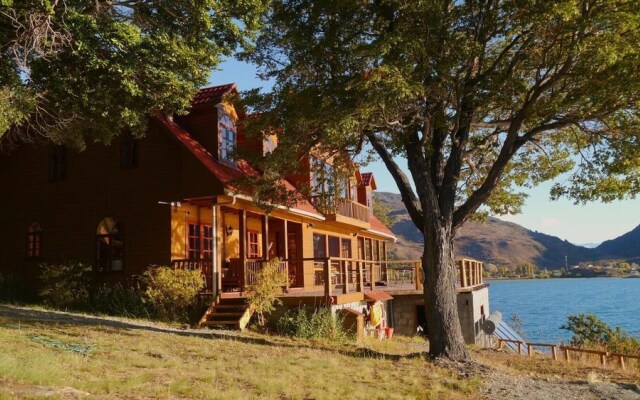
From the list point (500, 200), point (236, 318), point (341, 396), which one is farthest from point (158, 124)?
point (341, 396)

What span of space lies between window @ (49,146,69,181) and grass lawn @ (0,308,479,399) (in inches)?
285

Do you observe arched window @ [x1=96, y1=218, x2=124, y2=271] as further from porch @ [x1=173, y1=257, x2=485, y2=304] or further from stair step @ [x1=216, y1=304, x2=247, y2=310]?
stair step @ [x1=216, y1=304, x2=247, y2=310]

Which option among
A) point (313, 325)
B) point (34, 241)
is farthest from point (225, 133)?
point (34, 241)

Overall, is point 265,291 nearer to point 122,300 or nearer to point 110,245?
point 122,300

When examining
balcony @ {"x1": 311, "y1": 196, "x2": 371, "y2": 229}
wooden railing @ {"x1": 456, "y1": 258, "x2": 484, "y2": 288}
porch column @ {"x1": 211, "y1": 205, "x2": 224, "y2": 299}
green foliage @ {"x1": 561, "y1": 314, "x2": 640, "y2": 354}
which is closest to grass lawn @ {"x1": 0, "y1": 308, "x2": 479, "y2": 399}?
porch column @ {"x1": 211, "y1": 205, "x2": 224, "y2": 299}

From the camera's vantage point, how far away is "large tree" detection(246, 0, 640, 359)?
10.4 m

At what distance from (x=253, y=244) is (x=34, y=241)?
7856mm

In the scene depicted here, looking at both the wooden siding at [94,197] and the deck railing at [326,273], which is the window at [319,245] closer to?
the deck railing at [326,273]

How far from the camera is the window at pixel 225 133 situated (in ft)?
57.6

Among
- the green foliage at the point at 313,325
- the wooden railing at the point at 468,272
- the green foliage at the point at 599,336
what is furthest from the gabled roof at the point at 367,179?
the green foliage at the point at 313,325

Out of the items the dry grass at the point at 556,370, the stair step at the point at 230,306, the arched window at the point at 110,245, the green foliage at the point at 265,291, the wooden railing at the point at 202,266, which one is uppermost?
the arched window at the point at 110,245

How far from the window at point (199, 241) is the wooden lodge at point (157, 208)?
4cm

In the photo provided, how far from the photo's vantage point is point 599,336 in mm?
24766

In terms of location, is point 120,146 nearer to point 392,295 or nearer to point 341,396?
point 392,295
